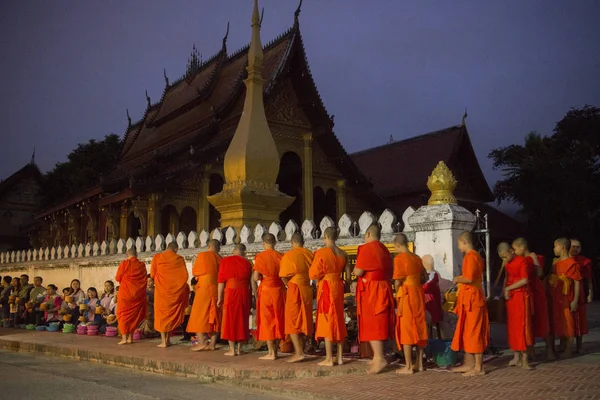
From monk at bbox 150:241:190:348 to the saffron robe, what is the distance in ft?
11.6

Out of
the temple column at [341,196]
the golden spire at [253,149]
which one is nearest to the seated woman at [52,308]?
the golden spire at [253,149]

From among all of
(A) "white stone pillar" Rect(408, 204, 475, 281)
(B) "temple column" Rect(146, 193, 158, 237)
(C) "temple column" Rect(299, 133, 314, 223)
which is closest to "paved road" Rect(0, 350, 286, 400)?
(A) "white stone pillar" Rect(408, 204, 475, 281)

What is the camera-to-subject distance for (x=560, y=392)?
4.69 meters

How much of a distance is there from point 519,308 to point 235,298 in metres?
3.07

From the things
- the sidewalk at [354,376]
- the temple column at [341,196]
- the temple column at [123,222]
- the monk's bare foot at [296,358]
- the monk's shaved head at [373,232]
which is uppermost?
the temple column at [341,196]

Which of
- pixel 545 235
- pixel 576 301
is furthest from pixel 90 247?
pixel 545 235

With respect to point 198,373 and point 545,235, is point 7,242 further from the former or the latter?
point 198,373

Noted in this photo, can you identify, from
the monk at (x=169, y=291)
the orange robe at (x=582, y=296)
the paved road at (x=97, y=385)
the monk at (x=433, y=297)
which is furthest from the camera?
the monk at (x=169, y=291)

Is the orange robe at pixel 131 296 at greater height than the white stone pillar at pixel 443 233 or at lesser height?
lesser

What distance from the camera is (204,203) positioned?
53.2 feet

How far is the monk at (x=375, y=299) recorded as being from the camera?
5715 mm

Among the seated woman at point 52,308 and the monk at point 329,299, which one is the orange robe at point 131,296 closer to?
the seated woman at point 52,308

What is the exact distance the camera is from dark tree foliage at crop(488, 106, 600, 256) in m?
19.8

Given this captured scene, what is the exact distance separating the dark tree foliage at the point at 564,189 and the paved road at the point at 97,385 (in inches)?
653
